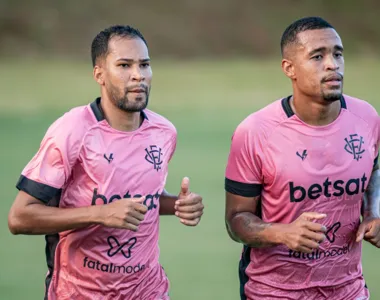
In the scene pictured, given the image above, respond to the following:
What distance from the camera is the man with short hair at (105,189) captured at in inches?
173

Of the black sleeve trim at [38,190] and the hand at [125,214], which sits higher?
the black sleeve trim at [38,190]

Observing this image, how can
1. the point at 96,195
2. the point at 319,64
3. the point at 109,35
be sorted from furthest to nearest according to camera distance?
1. the point at 109,35
2. the point at 319,64
3. the point at 96,195

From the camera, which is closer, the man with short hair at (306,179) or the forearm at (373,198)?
the man with short hair at (306,179)

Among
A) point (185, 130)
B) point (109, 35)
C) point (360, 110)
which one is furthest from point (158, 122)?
point (185, 130)

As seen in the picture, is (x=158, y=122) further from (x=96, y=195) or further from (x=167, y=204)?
(x=96, y=195)

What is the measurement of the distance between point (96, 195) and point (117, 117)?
0.39 metres

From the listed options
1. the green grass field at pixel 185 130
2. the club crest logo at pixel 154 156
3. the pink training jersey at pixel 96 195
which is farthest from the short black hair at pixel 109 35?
the green grass field at pixel 185 130

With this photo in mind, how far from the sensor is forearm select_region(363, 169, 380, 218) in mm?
4715

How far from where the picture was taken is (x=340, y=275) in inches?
184

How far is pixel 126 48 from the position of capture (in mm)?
4648

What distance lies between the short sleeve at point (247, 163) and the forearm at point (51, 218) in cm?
71

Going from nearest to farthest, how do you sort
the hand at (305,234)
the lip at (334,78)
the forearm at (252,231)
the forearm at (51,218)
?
the hand at (305,234)
the forearm at (51,218)
the forearm at (252,231)
the lip at (334,78)

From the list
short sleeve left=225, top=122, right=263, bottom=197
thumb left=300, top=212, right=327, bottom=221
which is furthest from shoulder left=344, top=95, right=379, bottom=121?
thumb left=300, top=212, right=327, bottom=221

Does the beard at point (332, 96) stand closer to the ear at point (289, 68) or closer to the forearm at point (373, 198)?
the ear at point (289, 68)
